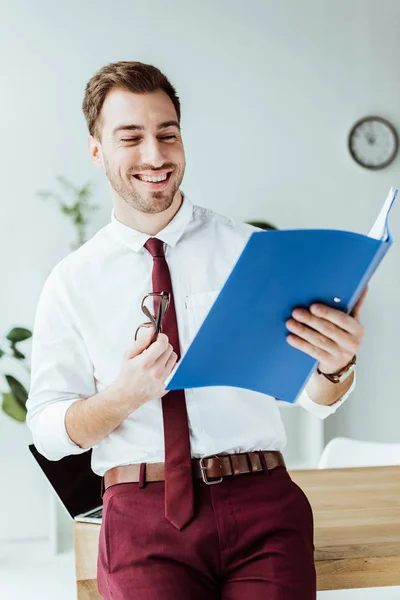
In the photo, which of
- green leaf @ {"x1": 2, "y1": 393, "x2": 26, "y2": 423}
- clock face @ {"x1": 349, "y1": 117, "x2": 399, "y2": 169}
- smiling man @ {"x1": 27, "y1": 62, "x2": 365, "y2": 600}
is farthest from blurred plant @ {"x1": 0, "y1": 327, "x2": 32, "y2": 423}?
smiling man @ {"x1": 27, "y1": 62, "x2": 365, "y2": 600}

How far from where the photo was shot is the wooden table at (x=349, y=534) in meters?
1.55

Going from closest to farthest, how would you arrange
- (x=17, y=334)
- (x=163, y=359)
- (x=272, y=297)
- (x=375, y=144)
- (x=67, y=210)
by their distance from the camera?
(x=272, y=297), (x=163, y=359), (x=17, y=334), (x=67, y=210), (x=375, y=144)

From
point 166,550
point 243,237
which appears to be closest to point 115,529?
point 166,550

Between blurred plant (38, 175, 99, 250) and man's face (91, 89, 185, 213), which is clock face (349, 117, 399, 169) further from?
man's face (91, 89, 185, 213)

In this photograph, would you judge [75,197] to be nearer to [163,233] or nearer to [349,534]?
[163,233]

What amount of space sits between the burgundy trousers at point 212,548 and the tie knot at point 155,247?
1.46 feet

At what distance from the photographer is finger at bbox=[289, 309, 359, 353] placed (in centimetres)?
124

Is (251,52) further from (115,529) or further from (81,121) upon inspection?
(115,529)

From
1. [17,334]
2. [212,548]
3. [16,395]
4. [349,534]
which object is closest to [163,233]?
[212,548]

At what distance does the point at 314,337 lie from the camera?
1.26 m

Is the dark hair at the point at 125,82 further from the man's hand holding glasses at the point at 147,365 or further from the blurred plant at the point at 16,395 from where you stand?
the blurred plant at the point at 16,395

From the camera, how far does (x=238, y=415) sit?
4.92ft

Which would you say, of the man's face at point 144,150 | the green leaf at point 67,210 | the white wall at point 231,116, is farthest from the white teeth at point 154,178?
the white wall at point 231,116

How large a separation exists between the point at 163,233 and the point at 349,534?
75 cm
